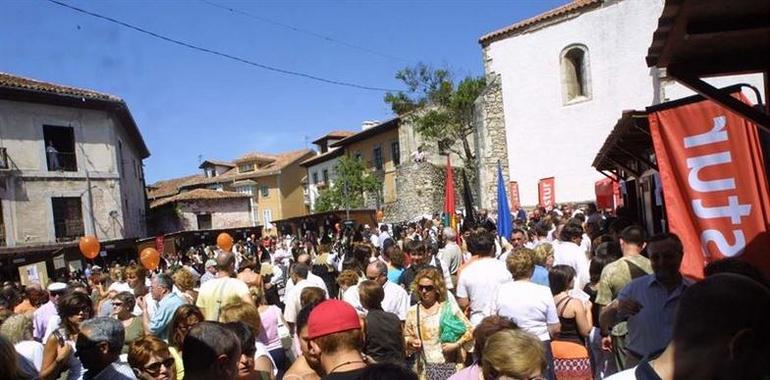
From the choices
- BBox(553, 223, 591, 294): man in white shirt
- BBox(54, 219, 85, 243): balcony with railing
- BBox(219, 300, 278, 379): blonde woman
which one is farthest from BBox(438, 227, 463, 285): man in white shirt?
BBox(54, 219, 85, 243): balcony with railing

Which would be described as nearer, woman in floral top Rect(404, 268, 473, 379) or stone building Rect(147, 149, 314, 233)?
woman in floral top Rect(404, 268, 473, 379)

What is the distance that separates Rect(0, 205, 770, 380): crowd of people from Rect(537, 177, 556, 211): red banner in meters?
16.5

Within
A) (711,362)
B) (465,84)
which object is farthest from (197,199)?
(711,362)

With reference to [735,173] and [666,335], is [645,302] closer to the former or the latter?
[666,335]

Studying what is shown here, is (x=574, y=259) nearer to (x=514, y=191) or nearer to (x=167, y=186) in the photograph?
(x=514, y=191)

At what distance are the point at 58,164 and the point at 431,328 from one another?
23435 millimetres

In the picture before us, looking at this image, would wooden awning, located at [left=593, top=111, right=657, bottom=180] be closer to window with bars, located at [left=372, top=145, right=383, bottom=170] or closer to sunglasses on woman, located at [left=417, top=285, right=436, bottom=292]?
sunglasses on woman, located at [left=417, top=285, right=436, bottom=292]

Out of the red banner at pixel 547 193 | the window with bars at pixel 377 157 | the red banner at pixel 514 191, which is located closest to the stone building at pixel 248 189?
the window with bars at pixel 377 157

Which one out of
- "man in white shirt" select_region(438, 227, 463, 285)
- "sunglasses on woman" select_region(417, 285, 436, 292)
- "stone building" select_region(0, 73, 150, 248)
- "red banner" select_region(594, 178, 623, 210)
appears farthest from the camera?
"stone building" select_region(0, 73, 150, 248)

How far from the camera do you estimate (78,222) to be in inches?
953

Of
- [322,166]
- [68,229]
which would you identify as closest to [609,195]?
[68,229]

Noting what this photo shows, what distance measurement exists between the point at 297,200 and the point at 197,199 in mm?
15927

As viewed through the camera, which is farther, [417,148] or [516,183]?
[417,148]

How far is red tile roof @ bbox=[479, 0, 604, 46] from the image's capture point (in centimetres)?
2362
